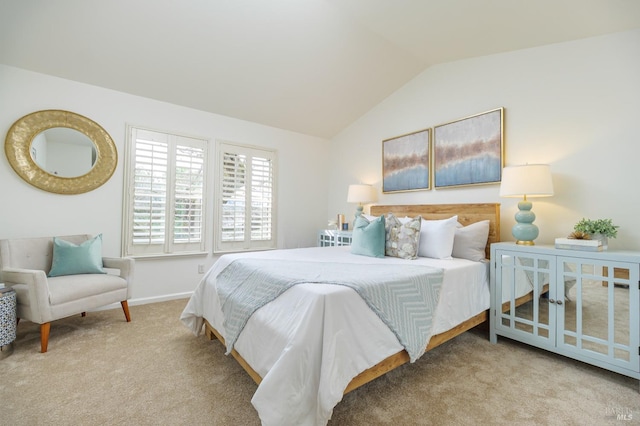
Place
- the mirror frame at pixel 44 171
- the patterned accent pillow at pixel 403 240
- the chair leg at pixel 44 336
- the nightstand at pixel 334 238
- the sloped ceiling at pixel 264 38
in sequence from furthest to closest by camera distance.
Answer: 1. the nightstand at pixel 334 238
2. the mirror frame at pixel 44 171
3. the patterned accent pillow at pixel 403 240
4. the sloped ceiling at pixel 264 38
5. the chair leg at pixel 44 336

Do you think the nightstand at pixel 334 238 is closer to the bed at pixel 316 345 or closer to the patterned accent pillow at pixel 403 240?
the patterned accent pillow at pixel 403 240

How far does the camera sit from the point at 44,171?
273cm

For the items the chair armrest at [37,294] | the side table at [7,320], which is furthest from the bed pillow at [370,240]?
the side table at [7,320]

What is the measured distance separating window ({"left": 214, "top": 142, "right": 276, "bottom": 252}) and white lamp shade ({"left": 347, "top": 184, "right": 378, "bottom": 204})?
1231 millimetres

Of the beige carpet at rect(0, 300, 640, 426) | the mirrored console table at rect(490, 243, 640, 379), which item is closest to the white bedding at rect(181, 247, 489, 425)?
the beige carpet at rect(0, 300, 640, 426)

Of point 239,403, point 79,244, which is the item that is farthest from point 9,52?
point 239,403

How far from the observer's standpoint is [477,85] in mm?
2949

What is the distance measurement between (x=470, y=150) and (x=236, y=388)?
3.05 m

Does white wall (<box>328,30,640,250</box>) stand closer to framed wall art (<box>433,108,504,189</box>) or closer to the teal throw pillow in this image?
framed wall art (<box>433,108,504,189</box>)

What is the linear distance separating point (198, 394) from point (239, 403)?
0.27 meters

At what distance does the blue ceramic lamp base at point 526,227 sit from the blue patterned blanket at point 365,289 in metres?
0.96

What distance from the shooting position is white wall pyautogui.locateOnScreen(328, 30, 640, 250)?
2092 millimetres

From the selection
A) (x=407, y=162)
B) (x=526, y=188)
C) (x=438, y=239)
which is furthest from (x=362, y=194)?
(x=526, y=188)

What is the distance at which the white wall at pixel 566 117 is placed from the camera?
2.09 metres
